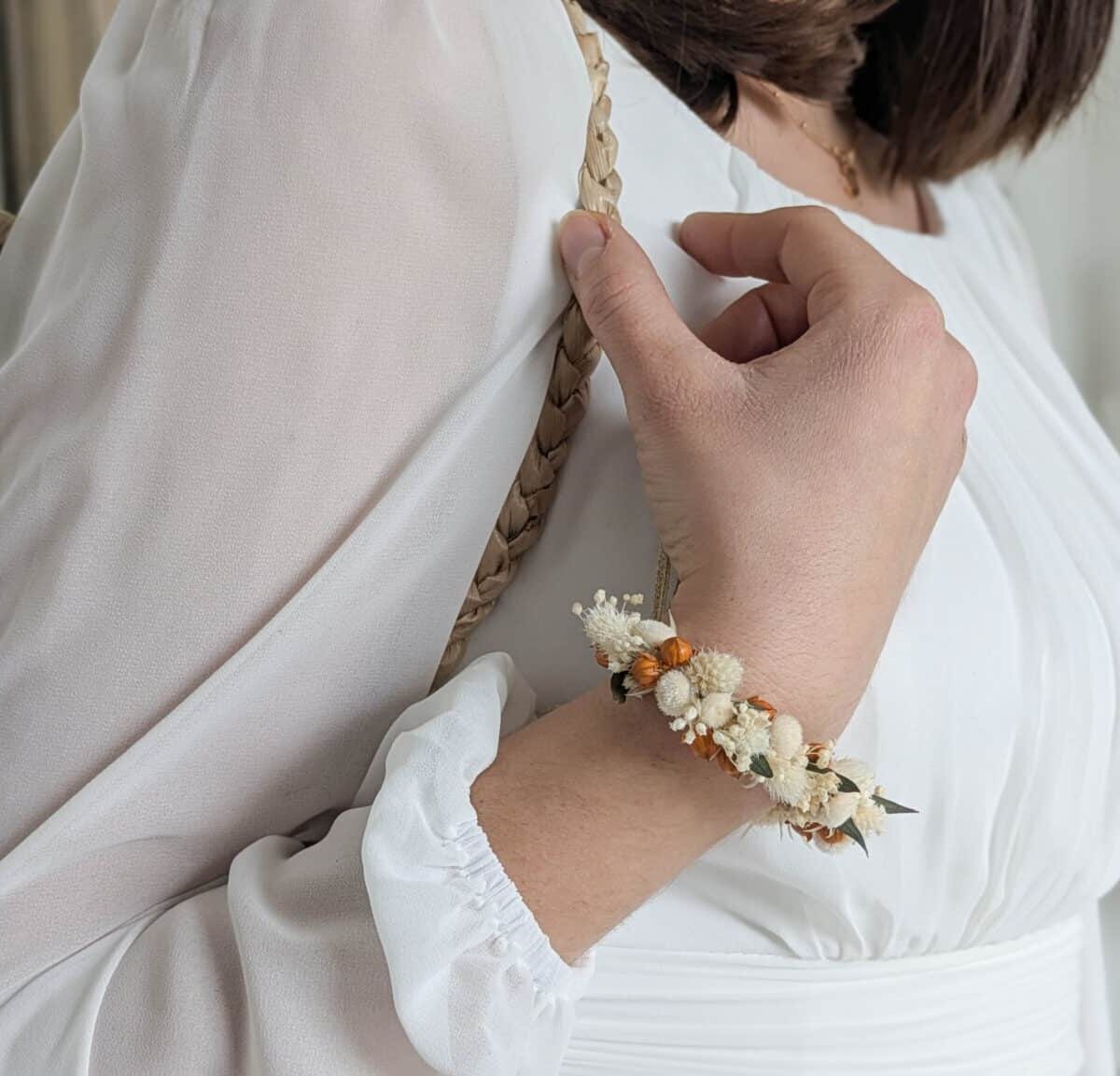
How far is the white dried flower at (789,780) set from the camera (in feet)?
1.54

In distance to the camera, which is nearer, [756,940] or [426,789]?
[426,789]

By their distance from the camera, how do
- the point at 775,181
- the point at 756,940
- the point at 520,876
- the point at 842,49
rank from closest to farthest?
the point at 520,876
the point at 756,940
the point at 775,181
the point at 842,49

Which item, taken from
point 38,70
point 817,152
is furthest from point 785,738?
point 38,70

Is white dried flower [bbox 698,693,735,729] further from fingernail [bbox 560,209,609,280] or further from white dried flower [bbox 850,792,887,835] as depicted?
fingernail [bbox 560,209,609,280]

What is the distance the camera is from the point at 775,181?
2.55ft

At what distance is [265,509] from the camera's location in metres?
0.52

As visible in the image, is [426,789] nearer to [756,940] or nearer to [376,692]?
[376,692]

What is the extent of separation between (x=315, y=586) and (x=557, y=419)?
0.14 meters

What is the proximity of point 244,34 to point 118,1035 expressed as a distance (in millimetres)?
427

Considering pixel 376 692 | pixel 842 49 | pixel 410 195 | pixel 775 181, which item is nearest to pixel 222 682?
pixel 376 692

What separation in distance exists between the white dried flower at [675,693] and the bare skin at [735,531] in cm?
3

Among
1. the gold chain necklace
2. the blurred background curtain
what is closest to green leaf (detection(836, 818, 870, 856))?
the gold chain necklace

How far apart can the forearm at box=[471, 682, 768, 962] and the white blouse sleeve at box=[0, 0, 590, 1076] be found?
1 cm

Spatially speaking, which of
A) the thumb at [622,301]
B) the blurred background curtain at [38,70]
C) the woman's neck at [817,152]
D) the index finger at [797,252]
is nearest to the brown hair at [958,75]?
the woman's neck at [817,152]
